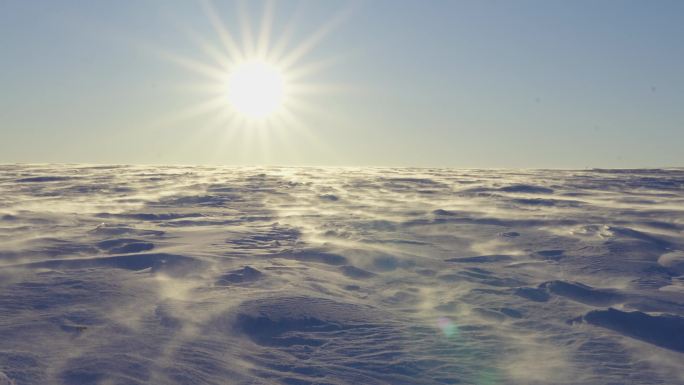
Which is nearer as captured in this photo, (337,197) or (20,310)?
(20,310)

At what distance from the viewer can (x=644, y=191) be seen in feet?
32.4

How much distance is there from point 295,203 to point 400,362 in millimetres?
5739

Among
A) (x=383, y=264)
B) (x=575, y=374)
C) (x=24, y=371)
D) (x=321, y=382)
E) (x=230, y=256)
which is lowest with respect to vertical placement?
(x=575, y=374)

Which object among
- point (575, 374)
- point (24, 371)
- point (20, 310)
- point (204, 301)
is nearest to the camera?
point (24, 371)

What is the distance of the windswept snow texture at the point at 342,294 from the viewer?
3.03 meters

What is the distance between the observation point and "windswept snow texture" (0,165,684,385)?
3.03 meters

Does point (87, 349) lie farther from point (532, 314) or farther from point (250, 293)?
point (532, 314)

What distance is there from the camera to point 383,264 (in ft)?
16.6

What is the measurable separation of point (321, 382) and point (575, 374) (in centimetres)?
130

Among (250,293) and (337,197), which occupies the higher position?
(337,197)

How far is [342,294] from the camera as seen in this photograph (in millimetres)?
4195

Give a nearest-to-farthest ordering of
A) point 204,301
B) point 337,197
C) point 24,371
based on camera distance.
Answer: point 24,371 < point 204,301 < point 337,197

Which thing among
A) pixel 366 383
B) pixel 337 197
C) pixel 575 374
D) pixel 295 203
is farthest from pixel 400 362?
pixel 337 197

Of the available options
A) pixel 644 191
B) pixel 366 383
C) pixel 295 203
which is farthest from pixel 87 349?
pixel 644 191
